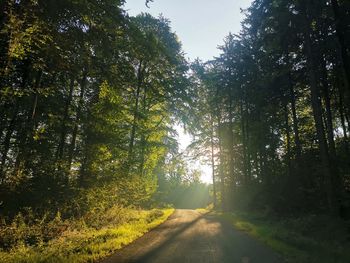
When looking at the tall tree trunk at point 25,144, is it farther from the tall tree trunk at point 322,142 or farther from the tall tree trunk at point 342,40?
the tall tree trunk at point 342,40

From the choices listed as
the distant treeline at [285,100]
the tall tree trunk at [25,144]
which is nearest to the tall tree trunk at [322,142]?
the distant treeline at [285,100]

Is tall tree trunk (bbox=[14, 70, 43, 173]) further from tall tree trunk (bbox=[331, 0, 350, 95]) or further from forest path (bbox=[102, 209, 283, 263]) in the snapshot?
tall tree trunk (bbox=[331, 0, 350, 95])

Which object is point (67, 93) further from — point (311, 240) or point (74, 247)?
point (311, 240)

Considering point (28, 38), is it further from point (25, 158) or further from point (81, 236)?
point (81, 236)

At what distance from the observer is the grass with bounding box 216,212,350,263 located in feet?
30.5

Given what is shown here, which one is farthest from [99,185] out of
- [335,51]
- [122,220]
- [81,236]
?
[335,51]

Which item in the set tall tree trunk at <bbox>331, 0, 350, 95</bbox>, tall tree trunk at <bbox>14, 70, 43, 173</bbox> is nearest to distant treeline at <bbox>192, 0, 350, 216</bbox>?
tall tree trunk at <bbox>331, 0, 350, 95</bbox>

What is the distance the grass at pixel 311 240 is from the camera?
30.5 ft

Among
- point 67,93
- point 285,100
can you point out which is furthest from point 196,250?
point 285,100

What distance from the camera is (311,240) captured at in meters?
11.9

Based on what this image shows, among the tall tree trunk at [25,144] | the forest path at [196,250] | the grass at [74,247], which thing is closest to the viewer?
the grass at [74,247]

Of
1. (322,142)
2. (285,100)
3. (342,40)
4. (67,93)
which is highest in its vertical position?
(285,100)

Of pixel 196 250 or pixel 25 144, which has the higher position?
pixel 25 144

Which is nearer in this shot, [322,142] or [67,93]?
[322,142]
